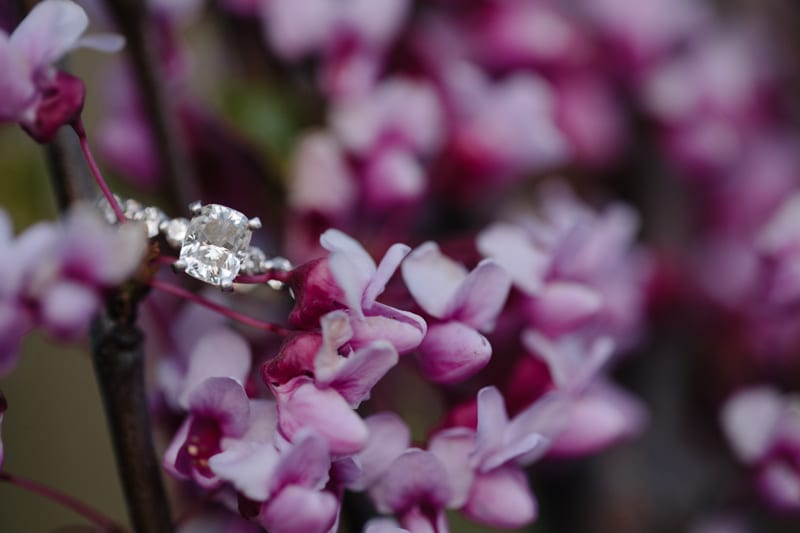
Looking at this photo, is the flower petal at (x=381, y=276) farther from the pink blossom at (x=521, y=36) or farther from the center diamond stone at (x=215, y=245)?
the pink blossom at (x=521, y=36)

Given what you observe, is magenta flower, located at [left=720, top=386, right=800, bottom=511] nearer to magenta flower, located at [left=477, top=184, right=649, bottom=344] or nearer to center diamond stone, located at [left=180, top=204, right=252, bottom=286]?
magenta flower, located at [left=477, top=184, right=649, bottom=344]

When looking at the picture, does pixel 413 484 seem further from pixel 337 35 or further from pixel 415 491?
pixel 337 35

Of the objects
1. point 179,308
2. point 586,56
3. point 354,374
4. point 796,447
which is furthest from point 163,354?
point 586,56

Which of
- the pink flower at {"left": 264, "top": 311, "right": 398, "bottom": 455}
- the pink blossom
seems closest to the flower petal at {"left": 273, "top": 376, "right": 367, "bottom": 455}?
the pink flower at {"left": 264, "top": 311, "right": 398, "bottom": 455}


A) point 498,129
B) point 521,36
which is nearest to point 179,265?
point 498,129

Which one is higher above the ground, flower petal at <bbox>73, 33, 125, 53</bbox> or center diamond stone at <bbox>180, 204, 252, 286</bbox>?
flower petal at <bbox>73, 33, 125, 53</bbox>

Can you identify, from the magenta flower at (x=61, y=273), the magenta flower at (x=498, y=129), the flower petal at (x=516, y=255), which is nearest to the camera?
the magenta flower at (x=61, y=273)

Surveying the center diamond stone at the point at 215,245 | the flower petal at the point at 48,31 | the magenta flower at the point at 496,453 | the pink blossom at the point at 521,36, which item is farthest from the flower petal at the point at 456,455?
the pink blossom at the point at 521,36
